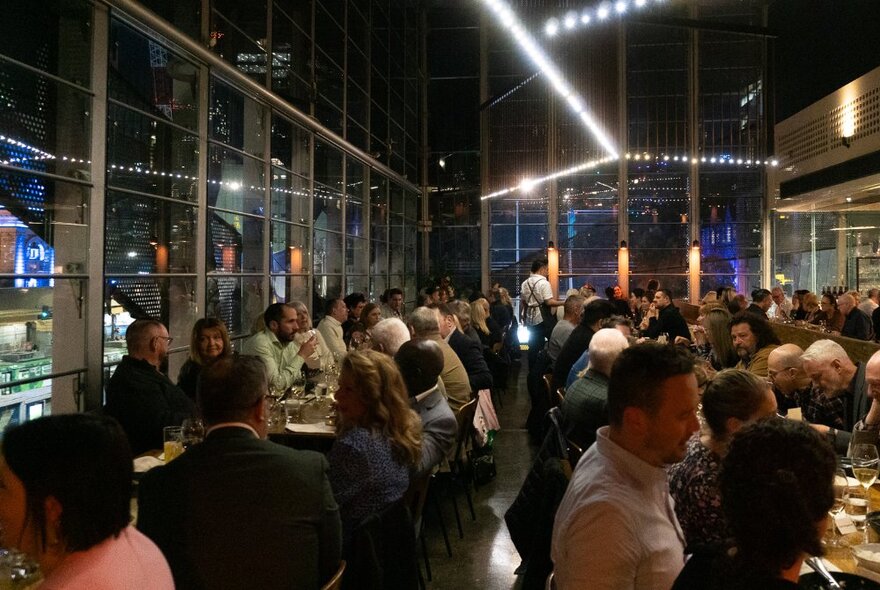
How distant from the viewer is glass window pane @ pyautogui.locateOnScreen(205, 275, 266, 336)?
21.0ft

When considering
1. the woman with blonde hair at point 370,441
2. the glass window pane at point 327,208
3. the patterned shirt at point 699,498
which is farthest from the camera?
the glass window pane at point 327,208

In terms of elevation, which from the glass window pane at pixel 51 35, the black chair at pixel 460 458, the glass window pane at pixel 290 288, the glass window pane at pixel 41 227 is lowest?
the black chair at pixel 460 458

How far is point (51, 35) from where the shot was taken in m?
4.32

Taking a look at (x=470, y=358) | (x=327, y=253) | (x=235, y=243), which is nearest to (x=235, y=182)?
(x=235, y=243)

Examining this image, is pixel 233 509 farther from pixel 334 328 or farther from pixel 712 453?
pixel 334 328

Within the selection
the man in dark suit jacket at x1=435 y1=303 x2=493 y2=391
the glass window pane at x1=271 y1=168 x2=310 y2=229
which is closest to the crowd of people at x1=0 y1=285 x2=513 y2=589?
the man in dark suit jacket at x1=435 y1=303 x2=493 y2=391

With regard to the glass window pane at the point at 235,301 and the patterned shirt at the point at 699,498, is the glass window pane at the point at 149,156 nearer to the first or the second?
the glass window pane at the point at 235,301

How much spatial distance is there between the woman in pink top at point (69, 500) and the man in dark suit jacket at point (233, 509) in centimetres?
52

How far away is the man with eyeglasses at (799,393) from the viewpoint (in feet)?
13.2

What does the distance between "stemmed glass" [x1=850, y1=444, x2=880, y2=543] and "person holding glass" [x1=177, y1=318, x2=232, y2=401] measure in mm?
3813

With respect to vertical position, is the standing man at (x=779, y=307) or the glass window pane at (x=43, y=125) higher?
the glass window pane at (x=43, y=125)

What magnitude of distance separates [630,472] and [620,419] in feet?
0.44

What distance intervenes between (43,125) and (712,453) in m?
4.15

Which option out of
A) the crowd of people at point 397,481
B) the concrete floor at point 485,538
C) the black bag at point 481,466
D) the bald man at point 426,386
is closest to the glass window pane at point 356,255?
the concrete floor at point 485,538
